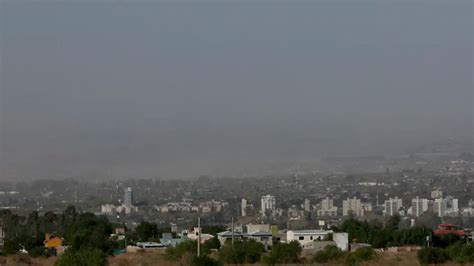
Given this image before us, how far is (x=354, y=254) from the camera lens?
38781mm

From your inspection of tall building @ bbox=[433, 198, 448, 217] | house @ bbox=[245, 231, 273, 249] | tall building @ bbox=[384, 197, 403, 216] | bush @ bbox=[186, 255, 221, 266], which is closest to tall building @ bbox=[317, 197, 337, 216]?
tall building @ bbox=[384, 197, 403, 216]

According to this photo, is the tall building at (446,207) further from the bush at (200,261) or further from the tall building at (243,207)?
the bush at (200,261)

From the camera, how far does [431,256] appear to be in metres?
39.4

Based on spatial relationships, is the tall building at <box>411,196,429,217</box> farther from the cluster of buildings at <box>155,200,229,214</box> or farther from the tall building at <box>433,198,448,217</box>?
the cluster of buildings at <box>155,200,229,214</box>

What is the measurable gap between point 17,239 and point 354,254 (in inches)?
702

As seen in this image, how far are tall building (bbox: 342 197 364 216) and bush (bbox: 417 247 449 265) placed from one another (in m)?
61.2

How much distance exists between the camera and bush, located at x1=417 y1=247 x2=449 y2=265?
38966 mm

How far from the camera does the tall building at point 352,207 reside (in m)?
103

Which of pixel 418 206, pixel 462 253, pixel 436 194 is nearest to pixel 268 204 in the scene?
pixel 418 206

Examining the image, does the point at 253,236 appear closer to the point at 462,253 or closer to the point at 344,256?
the point at 344,256

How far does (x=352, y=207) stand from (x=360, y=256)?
69.0 m

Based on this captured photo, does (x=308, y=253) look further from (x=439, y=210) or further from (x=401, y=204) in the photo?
(x=401, y=204)

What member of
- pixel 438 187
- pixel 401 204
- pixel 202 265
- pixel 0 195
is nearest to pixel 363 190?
pixel 438 187

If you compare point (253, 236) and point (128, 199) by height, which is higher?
→ point (128, 199)
